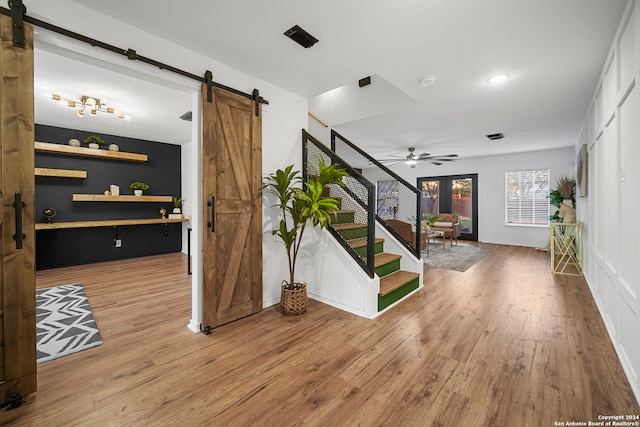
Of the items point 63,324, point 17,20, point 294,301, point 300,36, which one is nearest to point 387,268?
point 294,301

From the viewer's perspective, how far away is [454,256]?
591 cm

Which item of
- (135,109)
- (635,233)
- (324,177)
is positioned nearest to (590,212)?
(635,233)

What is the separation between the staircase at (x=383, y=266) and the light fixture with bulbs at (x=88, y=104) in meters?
3.46

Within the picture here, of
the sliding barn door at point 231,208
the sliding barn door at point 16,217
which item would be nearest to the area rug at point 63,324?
the sliding barn door at point 16,217

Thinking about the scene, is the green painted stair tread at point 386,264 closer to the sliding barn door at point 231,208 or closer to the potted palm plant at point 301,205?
the potted palm plant at point 301,205

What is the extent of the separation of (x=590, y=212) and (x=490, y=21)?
3229 millimetres

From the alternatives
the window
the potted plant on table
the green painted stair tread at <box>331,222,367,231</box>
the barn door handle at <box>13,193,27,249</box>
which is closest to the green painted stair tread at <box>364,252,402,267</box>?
the green painted stair tread at <box>331,222,367,231</box>

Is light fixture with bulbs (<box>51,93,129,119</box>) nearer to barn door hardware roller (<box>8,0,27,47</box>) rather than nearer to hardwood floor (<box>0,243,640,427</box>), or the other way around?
barn door hardware roller (<box>8,0,27,47</box>)

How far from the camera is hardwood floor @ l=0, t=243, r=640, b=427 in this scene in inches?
60.4

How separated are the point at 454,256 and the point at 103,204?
7.58m

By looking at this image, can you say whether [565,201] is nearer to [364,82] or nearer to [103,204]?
[364,82]

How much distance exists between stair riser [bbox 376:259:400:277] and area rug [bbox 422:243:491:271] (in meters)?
1.61

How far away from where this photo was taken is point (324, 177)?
278 cm

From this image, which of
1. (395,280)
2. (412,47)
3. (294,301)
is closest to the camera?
(412,47)
